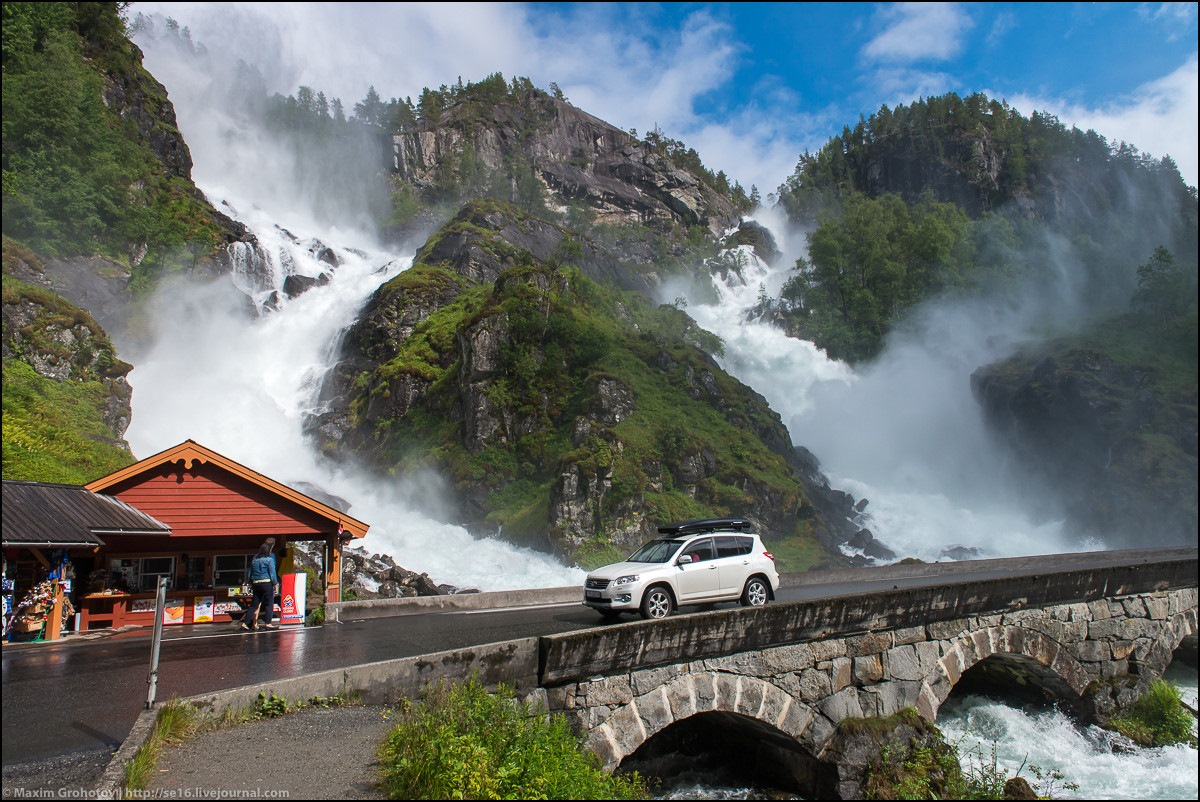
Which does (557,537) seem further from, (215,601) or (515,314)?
(215,601)

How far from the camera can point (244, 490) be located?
54.0ft

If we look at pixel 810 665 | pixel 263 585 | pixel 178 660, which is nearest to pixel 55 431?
pixel 263 585

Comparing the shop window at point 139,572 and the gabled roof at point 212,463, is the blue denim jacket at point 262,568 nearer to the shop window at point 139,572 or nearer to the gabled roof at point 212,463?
the gabled roof at point 212,463

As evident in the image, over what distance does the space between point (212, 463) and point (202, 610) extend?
3340mm

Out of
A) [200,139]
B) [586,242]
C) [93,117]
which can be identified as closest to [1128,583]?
[93,117]

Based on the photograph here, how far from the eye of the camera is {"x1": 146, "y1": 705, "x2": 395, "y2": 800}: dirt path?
5.51 m

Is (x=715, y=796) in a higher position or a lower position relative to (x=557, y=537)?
lower

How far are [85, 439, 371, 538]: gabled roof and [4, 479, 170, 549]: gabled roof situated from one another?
1.40 feet

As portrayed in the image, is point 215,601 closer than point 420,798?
No

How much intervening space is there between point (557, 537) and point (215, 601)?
19.7 meters

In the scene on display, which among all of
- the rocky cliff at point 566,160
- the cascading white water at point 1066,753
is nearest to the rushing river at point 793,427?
the cascading white water at point 1066,753

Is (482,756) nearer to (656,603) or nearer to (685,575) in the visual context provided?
(656,603)

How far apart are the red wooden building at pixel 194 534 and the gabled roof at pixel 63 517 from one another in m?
0.60

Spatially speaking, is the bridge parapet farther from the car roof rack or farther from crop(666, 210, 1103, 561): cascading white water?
crop(666, 210, 1103, 561): cascading white water
